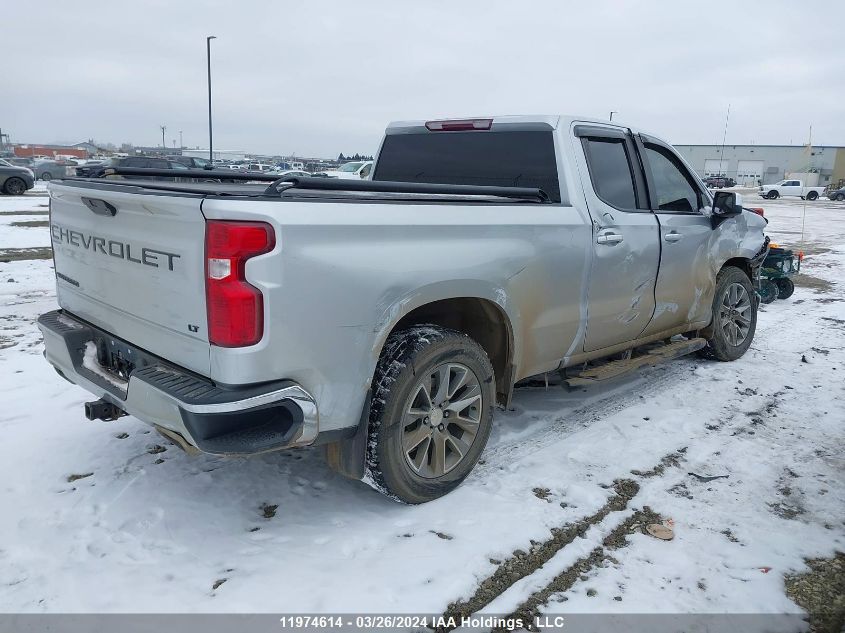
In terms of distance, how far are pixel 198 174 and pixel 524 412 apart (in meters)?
2.87

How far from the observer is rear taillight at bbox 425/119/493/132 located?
4.28 meters

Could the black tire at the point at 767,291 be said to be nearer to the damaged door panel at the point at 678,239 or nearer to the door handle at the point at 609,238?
the damaged door panel at the point at 678,239

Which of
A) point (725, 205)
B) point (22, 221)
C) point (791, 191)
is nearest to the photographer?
point (725, 205)

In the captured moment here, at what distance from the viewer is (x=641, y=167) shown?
453 cm

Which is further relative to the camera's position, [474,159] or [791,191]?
[791,191]

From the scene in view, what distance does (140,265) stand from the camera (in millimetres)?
2760

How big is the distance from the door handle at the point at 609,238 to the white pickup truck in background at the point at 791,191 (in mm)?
46481

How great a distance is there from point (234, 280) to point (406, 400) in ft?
3.40

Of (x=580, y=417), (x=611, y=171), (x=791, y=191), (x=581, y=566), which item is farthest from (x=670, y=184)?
(x=791, y=191)

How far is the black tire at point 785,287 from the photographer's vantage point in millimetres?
8477

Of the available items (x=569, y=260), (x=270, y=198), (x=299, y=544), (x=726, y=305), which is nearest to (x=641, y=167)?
(x=569, y=260)

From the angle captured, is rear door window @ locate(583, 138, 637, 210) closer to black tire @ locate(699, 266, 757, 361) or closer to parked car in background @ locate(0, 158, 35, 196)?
black tire @ locate(699, 266, 757, 361)

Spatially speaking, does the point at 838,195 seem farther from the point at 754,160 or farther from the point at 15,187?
Answer: the point at 754,160

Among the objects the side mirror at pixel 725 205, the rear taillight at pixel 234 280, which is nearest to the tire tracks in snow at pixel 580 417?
the side mirror at pixel 725 205
